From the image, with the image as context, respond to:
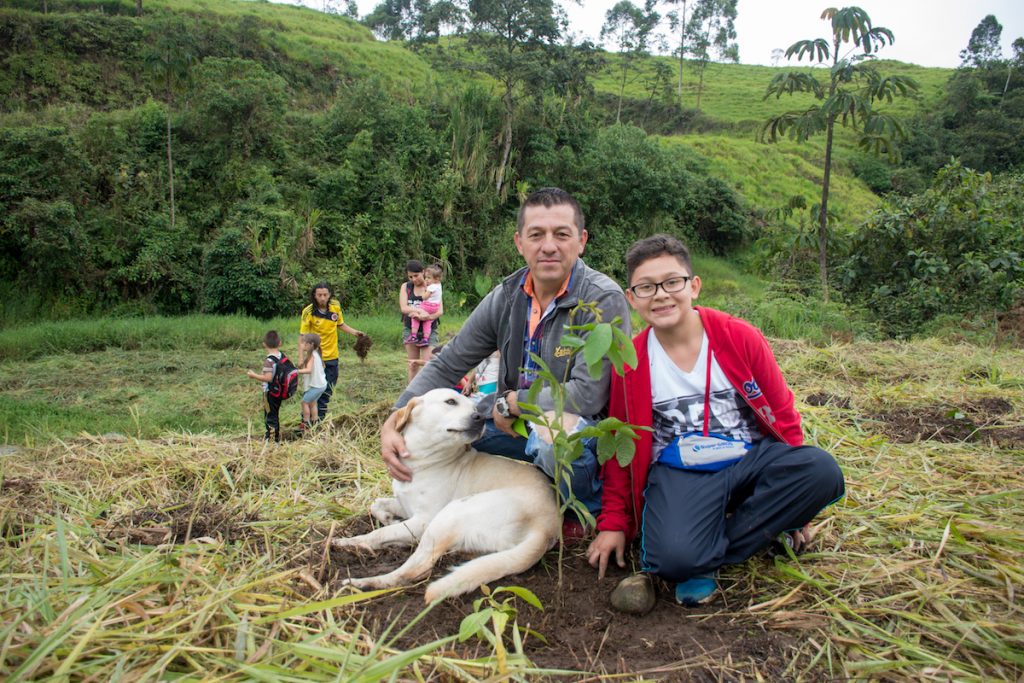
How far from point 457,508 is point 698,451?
105 cm

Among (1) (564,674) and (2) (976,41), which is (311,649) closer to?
(1) (564,674)

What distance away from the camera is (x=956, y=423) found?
4.62 m

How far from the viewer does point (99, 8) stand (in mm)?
23469

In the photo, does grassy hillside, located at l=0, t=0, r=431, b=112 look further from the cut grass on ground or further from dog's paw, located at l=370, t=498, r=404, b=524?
dog's paw, located at l=370, t=498, r=404, b=524

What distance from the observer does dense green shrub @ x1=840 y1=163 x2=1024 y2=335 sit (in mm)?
11469

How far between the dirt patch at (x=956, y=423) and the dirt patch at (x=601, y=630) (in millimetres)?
2634

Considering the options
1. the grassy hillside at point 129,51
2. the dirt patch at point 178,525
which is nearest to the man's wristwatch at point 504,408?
the dirt patch at point 178,525

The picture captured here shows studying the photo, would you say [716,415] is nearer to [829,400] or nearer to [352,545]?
[352,545]

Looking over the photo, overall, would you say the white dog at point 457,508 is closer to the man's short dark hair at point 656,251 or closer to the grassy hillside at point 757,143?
the man's short dark hair at point 656,251

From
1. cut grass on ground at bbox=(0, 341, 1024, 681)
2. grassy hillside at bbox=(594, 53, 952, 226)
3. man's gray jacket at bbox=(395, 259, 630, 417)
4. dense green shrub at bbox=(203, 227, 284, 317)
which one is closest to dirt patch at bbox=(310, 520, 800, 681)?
cut grass on ground at bbox=(0, 341, 1024, 681)

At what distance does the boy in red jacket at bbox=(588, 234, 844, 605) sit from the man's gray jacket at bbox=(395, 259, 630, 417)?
0.14 m

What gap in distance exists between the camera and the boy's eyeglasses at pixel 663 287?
8.93ft

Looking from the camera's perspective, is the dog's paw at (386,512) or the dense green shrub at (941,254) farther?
the dense green shrub at (941,254)

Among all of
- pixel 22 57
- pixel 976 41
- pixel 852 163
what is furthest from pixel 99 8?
pixel 976 41
